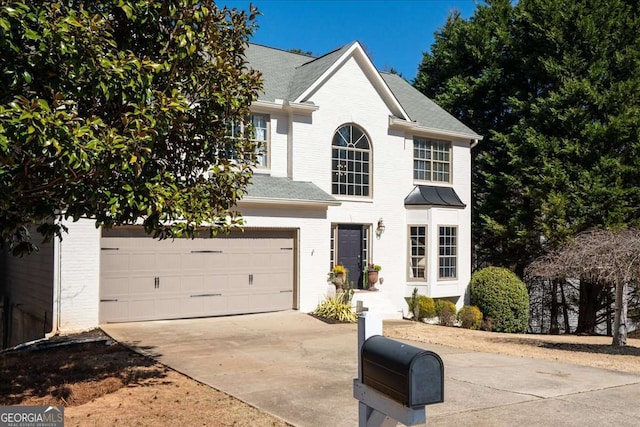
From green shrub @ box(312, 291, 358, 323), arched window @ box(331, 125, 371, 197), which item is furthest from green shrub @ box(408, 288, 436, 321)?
arched window @ box(331, 125, 371, 197)

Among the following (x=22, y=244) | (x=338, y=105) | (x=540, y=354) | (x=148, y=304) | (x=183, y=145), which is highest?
(x=338, y=105)

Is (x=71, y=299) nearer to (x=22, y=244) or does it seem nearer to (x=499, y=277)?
(x=22, y=244)

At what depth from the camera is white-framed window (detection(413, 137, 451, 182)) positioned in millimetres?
22125

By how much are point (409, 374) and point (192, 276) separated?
12.9 metres

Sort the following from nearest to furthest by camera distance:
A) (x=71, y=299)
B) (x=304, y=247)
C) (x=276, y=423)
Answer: (x=276, y=423) → (x=71, y=299) → (x=304, y=247)

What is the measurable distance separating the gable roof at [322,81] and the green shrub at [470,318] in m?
6.75

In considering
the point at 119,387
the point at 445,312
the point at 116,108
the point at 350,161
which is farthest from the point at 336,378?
the point at 350,161

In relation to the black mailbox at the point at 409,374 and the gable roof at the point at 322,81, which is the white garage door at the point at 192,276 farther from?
the black mailbox at the point at 409,374

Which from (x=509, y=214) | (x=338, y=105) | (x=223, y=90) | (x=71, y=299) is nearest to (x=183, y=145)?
(x=223, y=90)

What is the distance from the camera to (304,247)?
58.3 feet

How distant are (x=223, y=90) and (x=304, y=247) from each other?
9.40 metres

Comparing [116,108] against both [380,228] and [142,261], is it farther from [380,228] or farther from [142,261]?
[380,228]

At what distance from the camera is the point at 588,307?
79.5 ft

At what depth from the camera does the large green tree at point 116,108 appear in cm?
626
